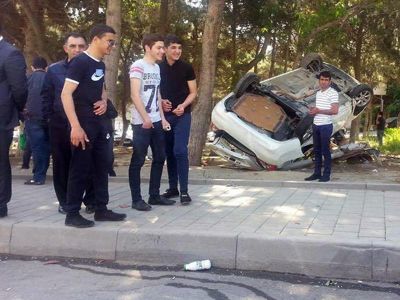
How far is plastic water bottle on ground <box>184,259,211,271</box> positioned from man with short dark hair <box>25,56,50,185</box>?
14.4ft

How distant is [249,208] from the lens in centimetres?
632

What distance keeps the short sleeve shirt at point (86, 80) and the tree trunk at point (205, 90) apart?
19.3 ft

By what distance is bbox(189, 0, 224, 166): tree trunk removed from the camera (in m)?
11.0

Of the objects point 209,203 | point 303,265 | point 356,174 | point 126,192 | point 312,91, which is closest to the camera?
point 303,265

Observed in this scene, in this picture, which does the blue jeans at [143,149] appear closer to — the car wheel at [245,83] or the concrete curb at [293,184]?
the concrete curb at [293,184]

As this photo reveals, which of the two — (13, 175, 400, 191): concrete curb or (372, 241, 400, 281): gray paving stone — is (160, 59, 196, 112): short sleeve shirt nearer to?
(13, 175, 400, 191): concrete curb

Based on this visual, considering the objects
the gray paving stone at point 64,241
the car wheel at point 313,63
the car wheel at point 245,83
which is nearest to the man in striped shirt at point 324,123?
the car wheel at point 245,83

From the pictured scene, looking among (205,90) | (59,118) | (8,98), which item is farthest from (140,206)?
(205,90)

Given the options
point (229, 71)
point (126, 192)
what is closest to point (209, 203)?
point (126, 192)

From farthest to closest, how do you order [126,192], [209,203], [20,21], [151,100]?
1. [20,21]
2. [126,192]
3. [209,203]
4. [151,100]

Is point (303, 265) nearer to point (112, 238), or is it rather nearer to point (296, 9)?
point (112, 238)

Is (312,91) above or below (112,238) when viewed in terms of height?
above

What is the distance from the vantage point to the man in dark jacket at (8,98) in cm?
547

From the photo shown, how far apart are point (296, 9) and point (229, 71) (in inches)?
220
